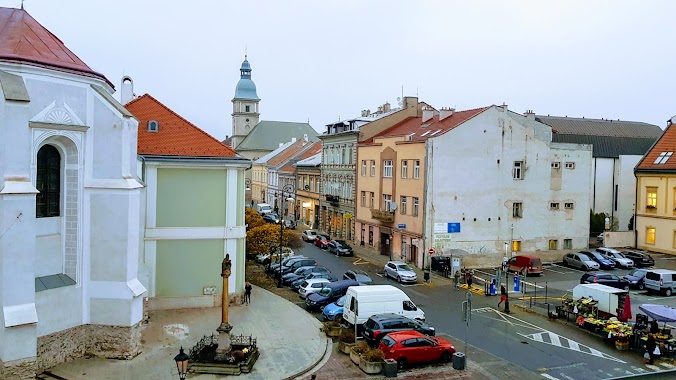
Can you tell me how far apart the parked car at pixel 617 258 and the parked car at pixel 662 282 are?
762 centimetres

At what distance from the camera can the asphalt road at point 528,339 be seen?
67.3 ft

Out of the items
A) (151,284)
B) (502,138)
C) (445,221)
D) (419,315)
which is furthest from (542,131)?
(151,284)

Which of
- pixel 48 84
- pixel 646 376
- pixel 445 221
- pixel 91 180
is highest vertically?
pixel 48 84

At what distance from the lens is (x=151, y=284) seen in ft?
87.9

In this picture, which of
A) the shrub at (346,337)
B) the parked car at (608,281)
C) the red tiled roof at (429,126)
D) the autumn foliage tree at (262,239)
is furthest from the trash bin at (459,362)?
the red tiled roof at (429,126)

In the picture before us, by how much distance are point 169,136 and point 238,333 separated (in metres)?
10.3

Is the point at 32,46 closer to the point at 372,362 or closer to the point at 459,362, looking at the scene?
the point at 372,362

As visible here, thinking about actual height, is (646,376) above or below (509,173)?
below

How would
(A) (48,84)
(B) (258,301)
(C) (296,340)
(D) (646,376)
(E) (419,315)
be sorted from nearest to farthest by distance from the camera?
1. (A) (48,84)
2. (D) (646,376)
3. (C) (296,340)
4. (E) (419,315)
5. (B) (258,301)

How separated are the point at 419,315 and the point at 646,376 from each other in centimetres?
894

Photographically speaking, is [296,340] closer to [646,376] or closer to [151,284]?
[151,284]

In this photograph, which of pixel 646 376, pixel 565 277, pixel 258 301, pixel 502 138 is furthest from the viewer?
pixel 502 138

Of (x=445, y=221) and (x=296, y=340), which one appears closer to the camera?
(x=296, y=340)

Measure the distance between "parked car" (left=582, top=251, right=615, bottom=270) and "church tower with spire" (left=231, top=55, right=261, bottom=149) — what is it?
3315 inches
